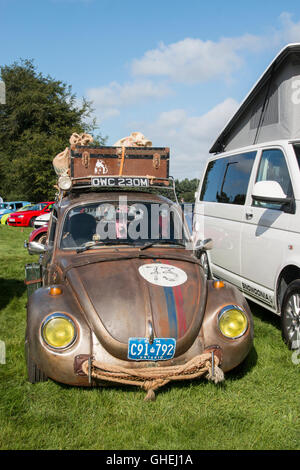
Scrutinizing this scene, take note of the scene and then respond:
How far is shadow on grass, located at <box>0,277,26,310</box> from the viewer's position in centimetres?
754

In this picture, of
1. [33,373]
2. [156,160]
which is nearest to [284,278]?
[156,160]

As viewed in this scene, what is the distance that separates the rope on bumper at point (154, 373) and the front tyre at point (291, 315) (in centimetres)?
147

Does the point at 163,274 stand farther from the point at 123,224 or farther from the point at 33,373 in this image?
the point at 33,373

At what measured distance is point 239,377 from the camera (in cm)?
438

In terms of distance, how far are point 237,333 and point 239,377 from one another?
0.64m

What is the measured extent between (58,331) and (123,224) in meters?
1.90

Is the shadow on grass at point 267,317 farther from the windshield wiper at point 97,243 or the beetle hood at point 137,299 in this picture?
the windshield wiper at point 97,243

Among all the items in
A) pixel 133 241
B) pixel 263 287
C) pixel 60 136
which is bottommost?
pixel 263 287

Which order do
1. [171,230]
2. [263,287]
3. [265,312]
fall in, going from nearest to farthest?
[171,230] → [263,287] → [265,312]

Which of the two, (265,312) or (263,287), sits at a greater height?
(263,287)

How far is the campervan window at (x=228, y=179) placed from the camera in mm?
6531

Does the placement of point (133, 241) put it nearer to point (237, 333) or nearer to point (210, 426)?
point (237, 333)

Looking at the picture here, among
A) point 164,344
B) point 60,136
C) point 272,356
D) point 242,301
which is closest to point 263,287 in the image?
point 272,356
